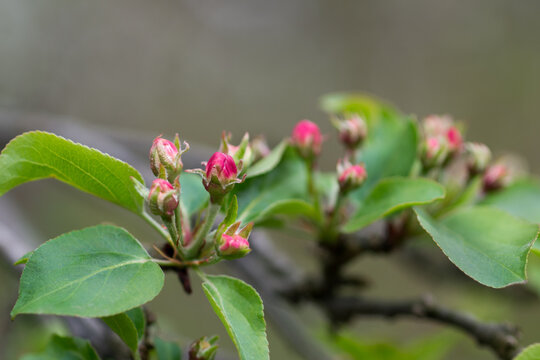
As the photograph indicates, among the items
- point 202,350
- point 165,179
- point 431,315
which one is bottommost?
point 431,315

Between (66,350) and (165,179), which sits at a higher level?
(165,179)

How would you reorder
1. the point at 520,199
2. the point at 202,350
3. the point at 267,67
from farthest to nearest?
the point at 267,67 < the point at 520,199 < the point at 202,350

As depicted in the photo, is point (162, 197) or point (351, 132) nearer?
point (162, 197)

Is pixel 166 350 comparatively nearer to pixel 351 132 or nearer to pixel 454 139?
pixel 351 132

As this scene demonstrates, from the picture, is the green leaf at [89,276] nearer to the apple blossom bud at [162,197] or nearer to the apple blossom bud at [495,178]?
the apple blossom bud at [162,197]

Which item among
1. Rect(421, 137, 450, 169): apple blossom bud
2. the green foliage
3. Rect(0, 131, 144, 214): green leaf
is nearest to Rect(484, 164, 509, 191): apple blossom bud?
Rect(421, 137, 450, 169): apple blossom bud

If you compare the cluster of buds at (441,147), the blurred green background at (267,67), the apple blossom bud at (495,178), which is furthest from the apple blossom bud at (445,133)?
the blurred green background at (267,67)

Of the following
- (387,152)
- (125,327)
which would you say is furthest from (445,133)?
(125,327)
